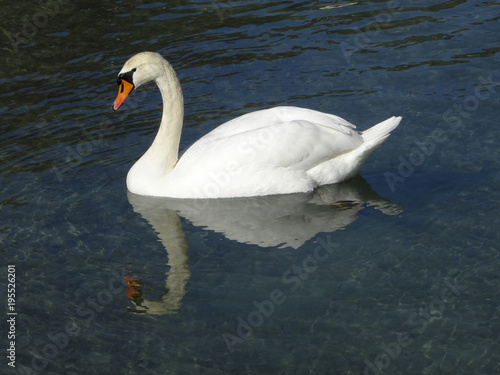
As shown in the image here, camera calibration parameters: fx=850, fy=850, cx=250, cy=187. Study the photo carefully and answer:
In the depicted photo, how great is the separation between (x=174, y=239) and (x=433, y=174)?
2.91 m

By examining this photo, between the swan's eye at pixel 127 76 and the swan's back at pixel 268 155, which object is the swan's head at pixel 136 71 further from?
the swan's back at pixel 268 155

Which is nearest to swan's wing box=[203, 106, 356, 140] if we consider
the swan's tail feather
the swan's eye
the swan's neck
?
the swan's tail feather

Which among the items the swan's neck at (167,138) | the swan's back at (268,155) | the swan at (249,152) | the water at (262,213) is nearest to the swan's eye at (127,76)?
the swan at (249,152)

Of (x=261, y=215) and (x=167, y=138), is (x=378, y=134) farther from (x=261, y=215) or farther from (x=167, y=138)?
(x=167, y=138)

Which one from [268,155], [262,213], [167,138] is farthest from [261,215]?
[167,138]

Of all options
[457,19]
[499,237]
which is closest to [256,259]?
[499,237]

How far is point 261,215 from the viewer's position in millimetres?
8812

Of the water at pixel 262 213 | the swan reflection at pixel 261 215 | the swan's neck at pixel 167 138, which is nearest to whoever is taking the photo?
the water at pixel 262 213

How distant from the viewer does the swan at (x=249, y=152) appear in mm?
8820

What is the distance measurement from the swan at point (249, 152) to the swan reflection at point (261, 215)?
0.11m

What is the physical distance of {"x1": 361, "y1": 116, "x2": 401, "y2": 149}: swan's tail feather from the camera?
8938mm

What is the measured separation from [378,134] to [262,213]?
4.88 ft

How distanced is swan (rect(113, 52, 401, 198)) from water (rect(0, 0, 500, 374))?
0.20m

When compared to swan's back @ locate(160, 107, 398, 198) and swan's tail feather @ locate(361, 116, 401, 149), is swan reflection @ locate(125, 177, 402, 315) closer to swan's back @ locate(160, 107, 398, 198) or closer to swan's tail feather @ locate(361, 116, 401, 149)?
swan's back @ locate(160, 107, 398, 198)
